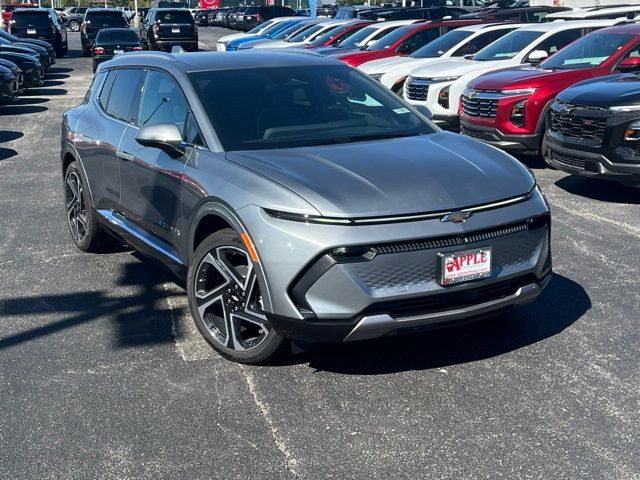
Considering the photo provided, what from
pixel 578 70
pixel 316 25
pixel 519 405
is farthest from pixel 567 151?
pixel 316 25

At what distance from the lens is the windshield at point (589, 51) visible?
446 inches

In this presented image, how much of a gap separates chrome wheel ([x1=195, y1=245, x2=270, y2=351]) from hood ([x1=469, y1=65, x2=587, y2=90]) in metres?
7.15

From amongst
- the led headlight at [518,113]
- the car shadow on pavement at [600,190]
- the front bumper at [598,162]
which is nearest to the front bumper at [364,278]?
the front bumper at [598,162]

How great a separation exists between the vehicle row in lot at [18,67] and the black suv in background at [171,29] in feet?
26.0

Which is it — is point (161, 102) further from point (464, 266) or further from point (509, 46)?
point (509, 46)

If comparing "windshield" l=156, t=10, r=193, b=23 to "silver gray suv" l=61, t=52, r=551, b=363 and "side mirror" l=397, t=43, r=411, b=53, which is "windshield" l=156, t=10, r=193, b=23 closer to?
"side mirror" l=397, t=43, r=411, b=53

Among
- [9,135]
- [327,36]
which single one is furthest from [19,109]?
[327,36]

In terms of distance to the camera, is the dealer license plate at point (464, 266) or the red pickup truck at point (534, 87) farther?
the red pickup truck at point (534, 87)

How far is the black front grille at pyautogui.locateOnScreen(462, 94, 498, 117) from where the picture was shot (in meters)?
11.2

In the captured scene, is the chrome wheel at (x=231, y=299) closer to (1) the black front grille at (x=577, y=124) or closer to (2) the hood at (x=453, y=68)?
(1) the black front grille at (x=577, y=124)

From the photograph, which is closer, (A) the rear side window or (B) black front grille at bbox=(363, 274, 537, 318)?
(B) black front grille at bbox=(363, 274, 537, 318)

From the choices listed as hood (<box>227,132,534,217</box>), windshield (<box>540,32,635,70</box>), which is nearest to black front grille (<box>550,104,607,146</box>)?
windshield (<box>540,32,635,70</box>)

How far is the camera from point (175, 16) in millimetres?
36906

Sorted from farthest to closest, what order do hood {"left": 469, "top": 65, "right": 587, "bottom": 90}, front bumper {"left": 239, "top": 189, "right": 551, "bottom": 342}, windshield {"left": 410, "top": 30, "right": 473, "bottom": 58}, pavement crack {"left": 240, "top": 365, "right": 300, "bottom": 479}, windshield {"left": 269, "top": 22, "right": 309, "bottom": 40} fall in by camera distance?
1. windshield {"left": 269, "top": 22, "right": 309, "bottom": 40}
2. windshield {"left": 410, "top": 30, "right": 473, "bottom": 58}
3. hood {"left": 469, "top": 65, "right": 587, "bottom": 90}
4. front bumper {"left": 239, "top": 189, "right": 551, "bottom": 342}
5. pavement crack {"left": 240, "top": 365, "right": 300, "bottom": 479}
